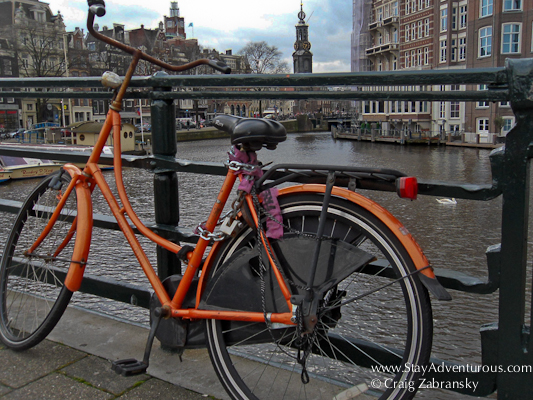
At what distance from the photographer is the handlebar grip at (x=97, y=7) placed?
6.70 feet

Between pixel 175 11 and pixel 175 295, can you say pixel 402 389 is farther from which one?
pixel 175 11

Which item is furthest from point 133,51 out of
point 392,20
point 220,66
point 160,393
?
point 392,20

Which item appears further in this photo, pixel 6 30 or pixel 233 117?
pixel 6 30

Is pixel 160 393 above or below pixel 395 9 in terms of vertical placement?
below

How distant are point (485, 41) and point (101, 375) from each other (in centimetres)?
4087

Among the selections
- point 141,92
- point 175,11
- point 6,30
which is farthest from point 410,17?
point 175,11

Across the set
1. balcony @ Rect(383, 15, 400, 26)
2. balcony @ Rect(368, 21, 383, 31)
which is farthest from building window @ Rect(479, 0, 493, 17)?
balcony @ Rect(368, 21, 383, 31)

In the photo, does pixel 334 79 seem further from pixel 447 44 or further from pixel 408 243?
pixel 447 44

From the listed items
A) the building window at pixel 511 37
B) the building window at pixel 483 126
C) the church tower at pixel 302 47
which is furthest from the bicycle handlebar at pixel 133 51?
the church tower at pixel 302 47

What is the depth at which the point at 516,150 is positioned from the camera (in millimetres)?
1542

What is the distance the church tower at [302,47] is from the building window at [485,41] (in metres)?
54.0

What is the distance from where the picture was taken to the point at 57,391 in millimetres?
2043

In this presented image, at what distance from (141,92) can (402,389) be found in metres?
1.63

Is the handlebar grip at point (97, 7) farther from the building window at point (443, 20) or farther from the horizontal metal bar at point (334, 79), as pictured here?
the building window at point (443, 20)
